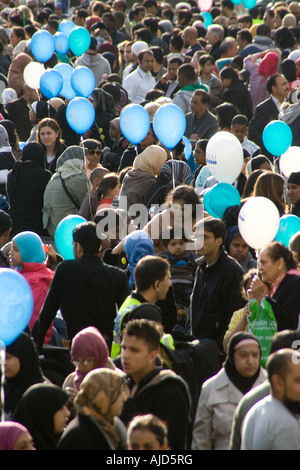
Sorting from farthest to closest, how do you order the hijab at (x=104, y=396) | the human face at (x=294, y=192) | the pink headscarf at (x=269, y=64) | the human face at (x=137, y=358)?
the pink headscarf at (x=269, y=64)
the human face at (x=294, y=192)
the human face at (x=137, y=358)
the hijab at (x=104, y=396)

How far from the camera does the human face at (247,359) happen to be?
420cm

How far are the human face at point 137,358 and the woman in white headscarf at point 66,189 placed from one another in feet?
12.2

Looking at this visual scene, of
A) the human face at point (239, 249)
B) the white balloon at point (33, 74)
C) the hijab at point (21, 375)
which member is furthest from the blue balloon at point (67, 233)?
the white balloon at point (33, 74)

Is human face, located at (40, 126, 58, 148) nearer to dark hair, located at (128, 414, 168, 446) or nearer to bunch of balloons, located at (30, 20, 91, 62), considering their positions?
bunch of balloons, located at (30, 20, 91, 62)

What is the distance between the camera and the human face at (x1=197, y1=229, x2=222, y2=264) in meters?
5.20

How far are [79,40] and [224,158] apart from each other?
229 inches

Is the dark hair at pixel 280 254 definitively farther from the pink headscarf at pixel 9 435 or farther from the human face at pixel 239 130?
the human face at pixel 239 130

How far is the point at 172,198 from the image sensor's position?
6.16m

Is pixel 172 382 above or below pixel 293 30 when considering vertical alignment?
below

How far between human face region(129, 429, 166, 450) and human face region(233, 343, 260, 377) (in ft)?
3.19

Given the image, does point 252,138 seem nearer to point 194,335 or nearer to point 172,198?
point 172,198

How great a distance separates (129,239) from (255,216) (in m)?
0.78

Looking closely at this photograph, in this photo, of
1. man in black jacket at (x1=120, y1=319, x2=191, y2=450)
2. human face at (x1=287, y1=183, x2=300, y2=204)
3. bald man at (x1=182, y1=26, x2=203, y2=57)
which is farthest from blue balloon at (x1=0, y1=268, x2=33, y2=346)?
bald man at (x1=182, y1=26, x2=203, y2=57)
